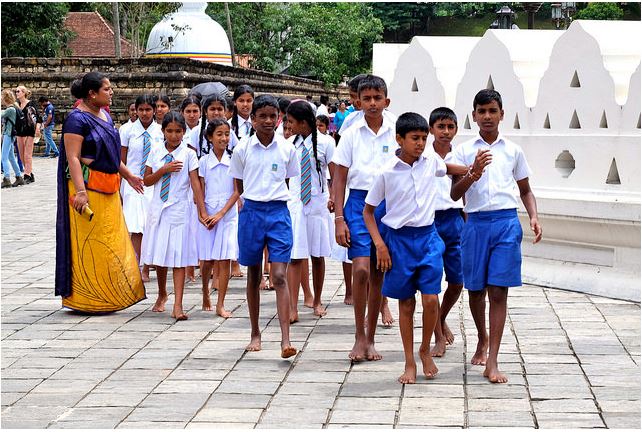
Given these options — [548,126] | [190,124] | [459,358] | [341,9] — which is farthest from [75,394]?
[341,9]

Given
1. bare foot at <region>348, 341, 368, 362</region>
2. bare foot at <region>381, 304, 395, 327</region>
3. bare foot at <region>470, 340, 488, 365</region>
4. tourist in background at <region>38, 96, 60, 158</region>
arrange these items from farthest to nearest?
tourist in background at <region>38, 96, 60, 158</region> → bare foot at <region>381, 304, 395, 327</region> → bare foot at <region>348, 341, 368, 362</region> → bare foot at <region>470, 340, 488, 365</region>

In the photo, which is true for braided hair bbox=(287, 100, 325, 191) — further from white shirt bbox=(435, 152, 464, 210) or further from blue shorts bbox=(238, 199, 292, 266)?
white shirt bbox=(435, 152, 464, 210)

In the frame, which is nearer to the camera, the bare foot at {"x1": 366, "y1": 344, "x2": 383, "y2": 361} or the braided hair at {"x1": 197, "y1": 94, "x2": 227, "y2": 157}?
the bare foot at {"x1": 366, "y1": 344, "x2": 383, "y2": 361}

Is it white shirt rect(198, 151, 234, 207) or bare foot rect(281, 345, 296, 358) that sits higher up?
white shirt rect(198, 151, 234, 207)

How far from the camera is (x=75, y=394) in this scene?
20.3 feet

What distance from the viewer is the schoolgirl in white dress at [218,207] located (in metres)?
8.79

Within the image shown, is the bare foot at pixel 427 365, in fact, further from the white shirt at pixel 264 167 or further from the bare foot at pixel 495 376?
the white shirt at pixel 264 167

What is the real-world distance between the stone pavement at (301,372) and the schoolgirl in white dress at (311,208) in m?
0.34

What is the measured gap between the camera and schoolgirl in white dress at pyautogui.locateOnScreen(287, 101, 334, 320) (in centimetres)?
855

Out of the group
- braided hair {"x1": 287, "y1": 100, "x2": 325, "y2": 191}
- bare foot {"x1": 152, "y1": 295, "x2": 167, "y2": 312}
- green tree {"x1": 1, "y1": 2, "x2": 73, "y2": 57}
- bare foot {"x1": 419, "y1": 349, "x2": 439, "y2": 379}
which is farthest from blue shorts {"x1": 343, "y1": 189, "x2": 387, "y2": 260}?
green tree {"x1": 1, "y1": 2, "x2": 73, "y2": 57}

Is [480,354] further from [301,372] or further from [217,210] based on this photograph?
[217,210]

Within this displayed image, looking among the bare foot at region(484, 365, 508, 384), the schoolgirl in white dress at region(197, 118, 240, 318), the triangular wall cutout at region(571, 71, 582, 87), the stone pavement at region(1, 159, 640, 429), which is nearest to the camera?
the stone pavement at region(1, 159, 640, 429)

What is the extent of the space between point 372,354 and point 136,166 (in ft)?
14.1

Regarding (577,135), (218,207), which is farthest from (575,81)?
(218,207)
